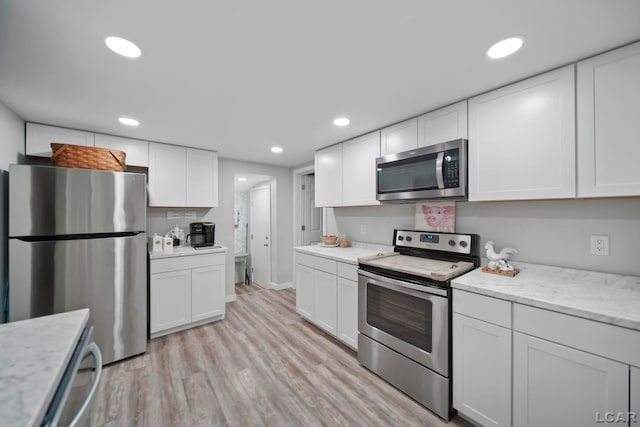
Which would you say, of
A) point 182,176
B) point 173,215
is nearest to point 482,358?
point 182,176

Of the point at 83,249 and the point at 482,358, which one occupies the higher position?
the point at 83,249

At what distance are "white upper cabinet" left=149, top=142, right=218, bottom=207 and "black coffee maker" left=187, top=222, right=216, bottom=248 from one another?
28 cm

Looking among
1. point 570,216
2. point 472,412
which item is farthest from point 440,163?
point 472,412

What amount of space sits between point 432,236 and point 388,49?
157cm

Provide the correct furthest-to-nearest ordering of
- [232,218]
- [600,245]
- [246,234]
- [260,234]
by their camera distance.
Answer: [246,234] < [260,234] < [232,218] < [600,245]

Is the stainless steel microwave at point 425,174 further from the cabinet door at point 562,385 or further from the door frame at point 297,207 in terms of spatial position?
the door frame at point 297,207

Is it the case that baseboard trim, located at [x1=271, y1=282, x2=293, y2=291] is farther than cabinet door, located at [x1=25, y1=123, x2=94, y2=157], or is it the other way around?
baseboard trim, located at [x1=271, y1=282, x2=293, y2=291]

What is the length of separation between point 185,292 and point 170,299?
16 cm

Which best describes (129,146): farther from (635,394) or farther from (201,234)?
(635,394)

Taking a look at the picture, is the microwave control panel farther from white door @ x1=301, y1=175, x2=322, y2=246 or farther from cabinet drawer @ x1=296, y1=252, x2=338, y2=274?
white door @ x1=301, y1=175, x2=322, y2=246

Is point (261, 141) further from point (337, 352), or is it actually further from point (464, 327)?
point (464, 327)

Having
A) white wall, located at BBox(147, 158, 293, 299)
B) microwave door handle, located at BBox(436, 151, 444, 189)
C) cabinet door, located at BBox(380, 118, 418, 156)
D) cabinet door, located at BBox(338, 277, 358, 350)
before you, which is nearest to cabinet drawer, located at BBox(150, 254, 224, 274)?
white wall, located at BBox(147, 158, 293, 299)

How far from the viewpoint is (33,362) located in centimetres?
79

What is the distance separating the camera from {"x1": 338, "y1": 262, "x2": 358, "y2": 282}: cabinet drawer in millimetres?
2316
